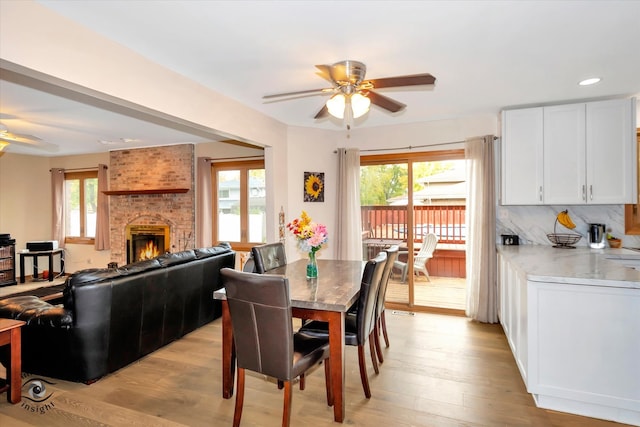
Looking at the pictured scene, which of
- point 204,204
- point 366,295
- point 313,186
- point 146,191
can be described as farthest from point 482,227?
point 146,191

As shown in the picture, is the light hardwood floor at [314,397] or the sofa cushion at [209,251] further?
the sofa cushion at [209,251]

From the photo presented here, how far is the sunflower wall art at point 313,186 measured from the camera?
15.6 feet

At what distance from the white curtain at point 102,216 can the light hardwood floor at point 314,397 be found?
4312 millimetres

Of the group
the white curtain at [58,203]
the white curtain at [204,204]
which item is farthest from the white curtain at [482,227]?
the white curtain at [58,203]

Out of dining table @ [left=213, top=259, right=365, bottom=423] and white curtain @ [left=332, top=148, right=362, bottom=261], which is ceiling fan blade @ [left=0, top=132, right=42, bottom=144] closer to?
dining table @ [left=213, top=259, right=365, bottom=423]

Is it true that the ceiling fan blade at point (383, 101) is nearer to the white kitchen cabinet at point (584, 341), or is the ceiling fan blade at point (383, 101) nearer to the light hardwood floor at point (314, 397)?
the white kitchen cabinet at point (584, 341)

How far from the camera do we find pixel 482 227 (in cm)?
407

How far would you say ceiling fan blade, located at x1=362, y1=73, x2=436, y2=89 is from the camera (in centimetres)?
214

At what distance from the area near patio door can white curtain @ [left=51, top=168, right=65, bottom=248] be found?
647cm

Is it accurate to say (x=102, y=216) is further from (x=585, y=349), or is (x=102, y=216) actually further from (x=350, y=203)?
(x=585, y=349)

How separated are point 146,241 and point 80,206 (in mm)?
2203

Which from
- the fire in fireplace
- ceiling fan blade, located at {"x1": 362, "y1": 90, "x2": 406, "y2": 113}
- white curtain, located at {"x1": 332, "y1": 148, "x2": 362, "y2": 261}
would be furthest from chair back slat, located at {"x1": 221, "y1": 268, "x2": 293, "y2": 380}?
the fire in fireplace

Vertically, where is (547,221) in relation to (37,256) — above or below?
above

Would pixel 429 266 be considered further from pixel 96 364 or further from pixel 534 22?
pixel 96 364
